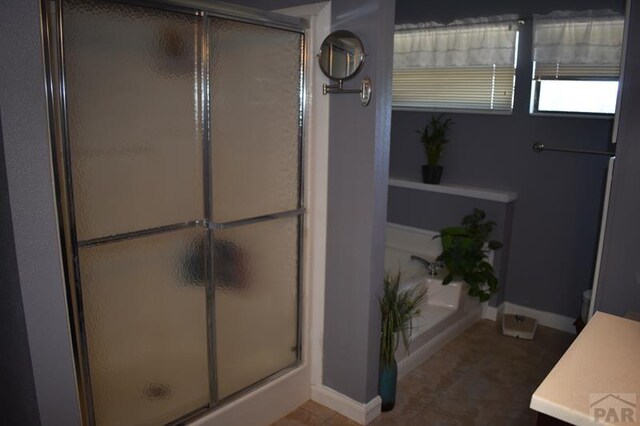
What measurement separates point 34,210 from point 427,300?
254 cm

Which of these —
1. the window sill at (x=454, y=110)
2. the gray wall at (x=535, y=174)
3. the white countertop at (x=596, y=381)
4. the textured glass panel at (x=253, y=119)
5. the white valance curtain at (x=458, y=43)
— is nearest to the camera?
the white countertop at (x=596, y=381)

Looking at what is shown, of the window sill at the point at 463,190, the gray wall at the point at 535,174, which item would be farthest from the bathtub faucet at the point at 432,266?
the window sill at the point at 463,190

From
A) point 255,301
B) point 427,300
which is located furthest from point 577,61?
point 255,301

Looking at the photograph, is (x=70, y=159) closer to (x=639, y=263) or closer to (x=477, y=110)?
(x=639, y=263)

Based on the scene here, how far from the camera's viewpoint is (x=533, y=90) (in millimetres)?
3395

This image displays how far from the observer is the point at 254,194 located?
224cm

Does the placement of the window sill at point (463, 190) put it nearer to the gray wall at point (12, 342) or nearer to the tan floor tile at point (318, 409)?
the tan floor tile at point (318, 409)

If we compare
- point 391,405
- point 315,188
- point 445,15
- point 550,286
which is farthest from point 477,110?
point 391,405

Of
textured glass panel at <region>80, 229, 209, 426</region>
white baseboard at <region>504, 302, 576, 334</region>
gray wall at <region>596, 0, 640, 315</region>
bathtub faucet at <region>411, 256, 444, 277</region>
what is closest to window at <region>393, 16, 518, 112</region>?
bathtub faucet at <region>411, 256, 444, 277</region>

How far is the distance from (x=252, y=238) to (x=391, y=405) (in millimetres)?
1086

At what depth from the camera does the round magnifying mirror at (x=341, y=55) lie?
2.20 m

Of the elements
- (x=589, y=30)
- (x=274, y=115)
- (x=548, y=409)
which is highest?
(x=589, y=30)

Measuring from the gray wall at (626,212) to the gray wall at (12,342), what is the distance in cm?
202

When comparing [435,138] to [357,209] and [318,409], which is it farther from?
[318,409]
